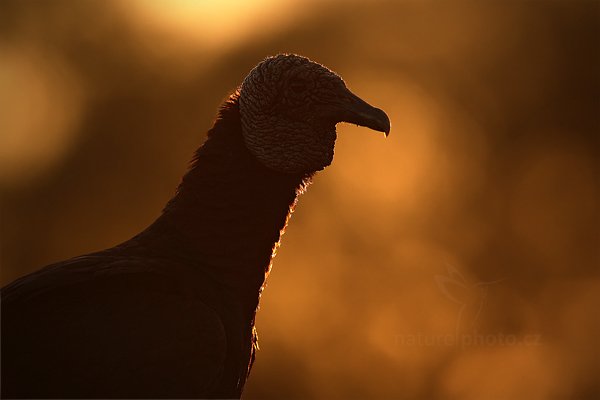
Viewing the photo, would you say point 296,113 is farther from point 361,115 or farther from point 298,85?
point 361,115

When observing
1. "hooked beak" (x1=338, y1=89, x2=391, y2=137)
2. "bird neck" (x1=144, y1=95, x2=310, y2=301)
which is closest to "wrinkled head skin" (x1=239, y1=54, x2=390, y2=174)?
"hooked beak" (x1=338, y1=89, x2=391, y2=137)

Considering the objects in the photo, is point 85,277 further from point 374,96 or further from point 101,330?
point 374,96

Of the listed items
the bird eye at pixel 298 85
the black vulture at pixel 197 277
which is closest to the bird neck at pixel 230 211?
the black vulture at pixel 197 277

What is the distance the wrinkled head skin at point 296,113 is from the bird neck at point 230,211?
0.35 feet

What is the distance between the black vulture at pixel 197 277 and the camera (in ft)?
16.8

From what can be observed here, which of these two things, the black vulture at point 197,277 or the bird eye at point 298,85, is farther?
the bird eye at point 298,85

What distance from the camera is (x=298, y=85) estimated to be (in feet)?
19.3

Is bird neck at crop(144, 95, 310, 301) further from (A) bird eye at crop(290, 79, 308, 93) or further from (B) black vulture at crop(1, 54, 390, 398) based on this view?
(A) bird eye at crop(290, 79, 308, 93)

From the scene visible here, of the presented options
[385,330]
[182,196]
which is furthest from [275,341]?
[182,196]

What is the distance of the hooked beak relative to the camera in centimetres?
584

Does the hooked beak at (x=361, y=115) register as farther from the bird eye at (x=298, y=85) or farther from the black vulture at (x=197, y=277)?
the bird eye at (x=298, y=85)

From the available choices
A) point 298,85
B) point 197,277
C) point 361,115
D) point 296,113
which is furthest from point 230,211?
point 361,115

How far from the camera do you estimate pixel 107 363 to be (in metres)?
5.11

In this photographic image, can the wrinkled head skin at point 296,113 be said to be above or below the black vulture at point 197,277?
above
